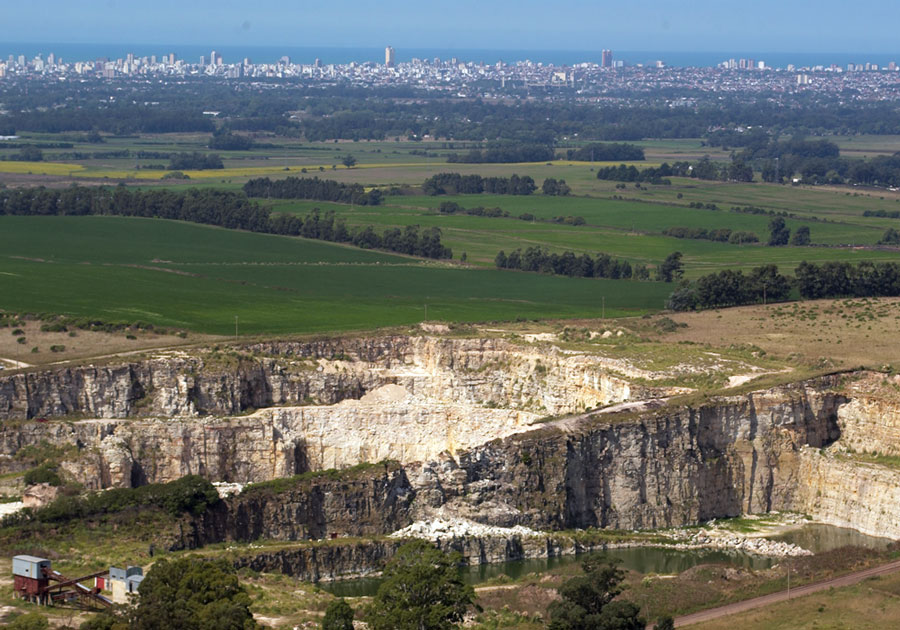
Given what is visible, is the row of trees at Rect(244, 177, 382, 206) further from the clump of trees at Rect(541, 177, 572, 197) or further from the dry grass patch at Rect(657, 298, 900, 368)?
the dry grass patch at Rect(657, 298, 900, 368)

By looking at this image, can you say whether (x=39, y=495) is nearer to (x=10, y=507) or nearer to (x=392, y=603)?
(x=10, y=507)

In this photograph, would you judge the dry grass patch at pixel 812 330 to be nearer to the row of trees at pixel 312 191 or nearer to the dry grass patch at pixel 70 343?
the dry grass patch at pixel 70 343

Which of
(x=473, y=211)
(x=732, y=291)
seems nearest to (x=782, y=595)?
(x=732, y=291)

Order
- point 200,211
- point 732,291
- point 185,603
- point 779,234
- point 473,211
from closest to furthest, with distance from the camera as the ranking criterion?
point 185,603 → point 732,291 → point 200,211 → point 779,234 → point 473,211

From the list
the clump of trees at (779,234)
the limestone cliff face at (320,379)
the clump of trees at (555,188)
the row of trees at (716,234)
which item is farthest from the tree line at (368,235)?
the clump of trees at (555,188)

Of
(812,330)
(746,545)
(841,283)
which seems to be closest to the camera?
(746,545)

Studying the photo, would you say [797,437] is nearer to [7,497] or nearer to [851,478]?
[851,478]
